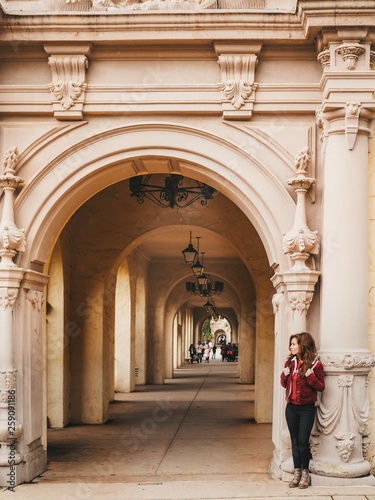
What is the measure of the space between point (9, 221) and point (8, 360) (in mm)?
1406

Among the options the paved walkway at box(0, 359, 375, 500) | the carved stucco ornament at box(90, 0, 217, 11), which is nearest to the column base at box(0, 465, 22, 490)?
the paved walkway at box(0, 359, 375, 500)

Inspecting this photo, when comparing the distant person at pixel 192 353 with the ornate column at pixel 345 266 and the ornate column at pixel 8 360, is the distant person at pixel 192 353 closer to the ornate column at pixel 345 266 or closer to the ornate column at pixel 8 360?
the ornate column at pixel 8 360

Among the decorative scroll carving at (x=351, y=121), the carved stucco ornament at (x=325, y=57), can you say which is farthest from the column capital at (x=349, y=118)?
the carved stucco ornament at (x=325, y=57)

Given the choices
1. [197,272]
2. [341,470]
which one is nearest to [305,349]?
[341,470]

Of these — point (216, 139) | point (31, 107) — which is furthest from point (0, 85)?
point (216, 139)

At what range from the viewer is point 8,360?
7.91 meters

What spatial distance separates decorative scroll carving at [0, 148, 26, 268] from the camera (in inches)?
313

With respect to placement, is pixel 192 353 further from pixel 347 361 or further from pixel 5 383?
pixel 347 361

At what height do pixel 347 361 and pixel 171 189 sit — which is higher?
pixel 171 189

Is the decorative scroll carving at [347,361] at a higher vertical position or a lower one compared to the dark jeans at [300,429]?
higher

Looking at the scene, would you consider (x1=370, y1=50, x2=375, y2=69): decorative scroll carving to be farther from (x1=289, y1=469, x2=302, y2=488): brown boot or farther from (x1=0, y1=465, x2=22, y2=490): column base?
(x1=0, y1=465, x2=22, y2=490): column base

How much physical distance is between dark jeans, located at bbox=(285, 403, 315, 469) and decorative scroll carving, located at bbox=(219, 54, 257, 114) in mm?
3125

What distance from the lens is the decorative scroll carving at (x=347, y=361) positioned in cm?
750

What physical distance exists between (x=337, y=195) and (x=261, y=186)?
2.76 feet
